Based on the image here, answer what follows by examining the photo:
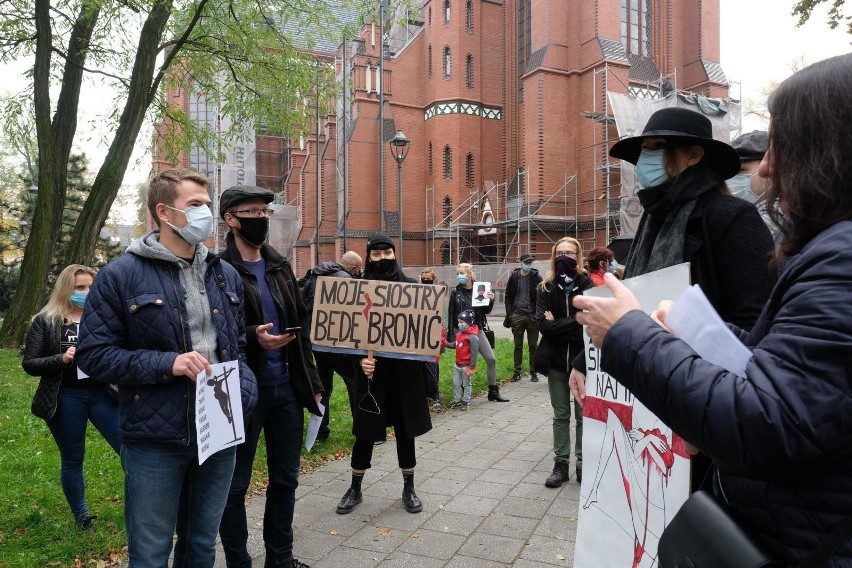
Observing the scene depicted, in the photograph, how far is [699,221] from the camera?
2.41 m

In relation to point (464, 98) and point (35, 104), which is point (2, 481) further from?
point (464, 98)

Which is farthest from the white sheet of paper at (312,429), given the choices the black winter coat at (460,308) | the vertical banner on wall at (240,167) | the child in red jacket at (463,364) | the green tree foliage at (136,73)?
the vertical banner on wall at (240,167)

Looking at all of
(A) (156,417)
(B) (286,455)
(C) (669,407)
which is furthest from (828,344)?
(B) (286,455)

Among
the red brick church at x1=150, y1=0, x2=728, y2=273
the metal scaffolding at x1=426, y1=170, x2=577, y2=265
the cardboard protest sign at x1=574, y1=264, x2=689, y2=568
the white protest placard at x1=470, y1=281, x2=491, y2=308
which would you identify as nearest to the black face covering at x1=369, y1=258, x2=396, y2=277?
the cardboard protest sign at x1=574, y1=264, x2=689, y2=568

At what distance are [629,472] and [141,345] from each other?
2166 millimetres

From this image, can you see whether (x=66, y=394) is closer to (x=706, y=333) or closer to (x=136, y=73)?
(x=706, y=333)

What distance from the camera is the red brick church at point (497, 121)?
3167cm

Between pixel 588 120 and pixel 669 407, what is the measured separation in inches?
1289

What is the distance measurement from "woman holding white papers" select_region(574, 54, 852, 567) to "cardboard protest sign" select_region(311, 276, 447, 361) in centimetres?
361

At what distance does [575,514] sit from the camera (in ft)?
16.2

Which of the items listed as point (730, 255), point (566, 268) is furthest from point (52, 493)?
point (730, 255)

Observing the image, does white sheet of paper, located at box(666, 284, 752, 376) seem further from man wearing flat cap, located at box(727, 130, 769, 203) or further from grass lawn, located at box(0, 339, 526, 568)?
grass lawn, located at box(0, 339, 526, 568)

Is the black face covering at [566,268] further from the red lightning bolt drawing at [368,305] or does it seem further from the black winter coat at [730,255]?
the black winter coat at [730,255]

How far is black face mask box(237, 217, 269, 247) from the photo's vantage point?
385 cm
